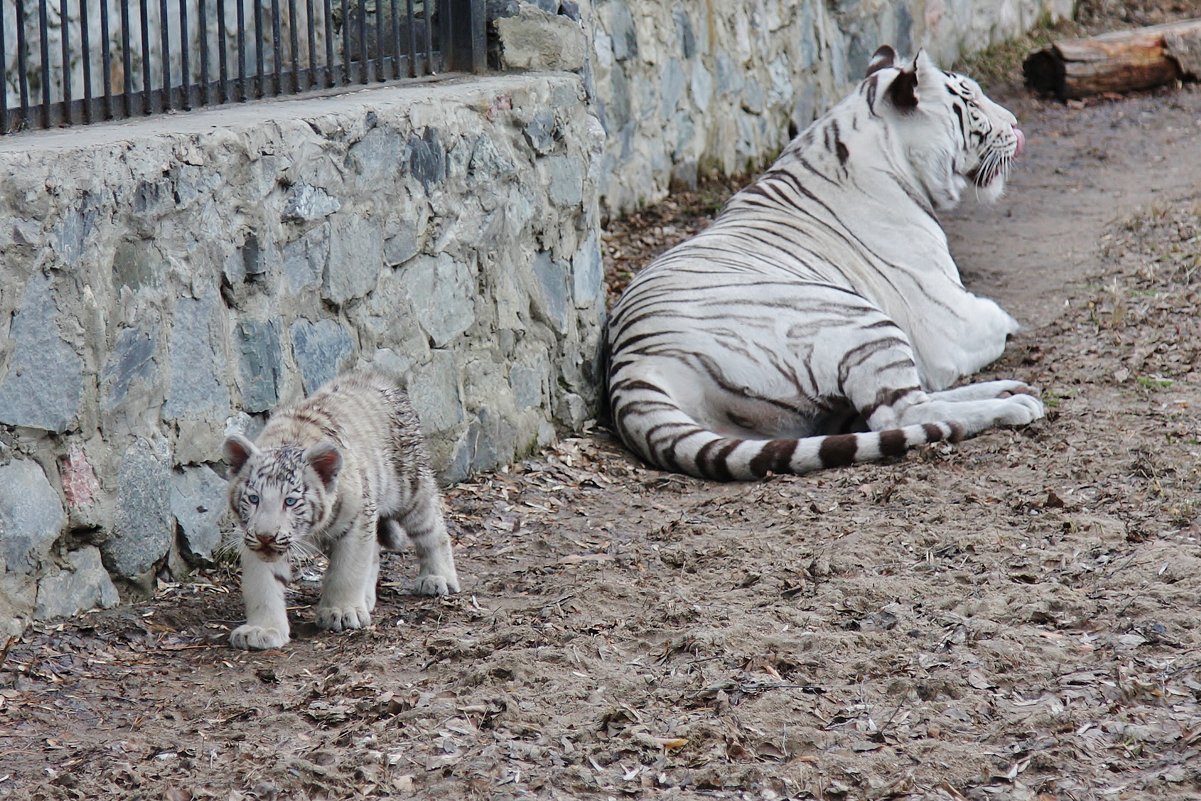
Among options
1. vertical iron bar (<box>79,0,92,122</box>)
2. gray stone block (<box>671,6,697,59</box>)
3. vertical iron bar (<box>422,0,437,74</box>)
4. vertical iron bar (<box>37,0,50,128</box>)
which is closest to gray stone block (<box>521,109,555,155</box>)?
vertical iron bar (<box>422,0,437,74</box>)


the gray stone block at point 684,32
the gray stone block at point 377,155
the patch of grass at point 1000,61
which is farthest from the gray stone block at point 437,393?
the patch of grass at point 1000,61

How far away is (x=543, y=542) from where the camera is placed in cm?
509

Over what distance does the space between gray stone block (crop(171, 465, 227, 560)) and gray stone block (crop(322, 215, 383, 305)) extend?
789mm

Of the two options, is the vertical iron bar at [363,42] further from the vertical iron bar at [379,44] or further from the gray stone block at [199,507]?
the gray stone block at [199,507]

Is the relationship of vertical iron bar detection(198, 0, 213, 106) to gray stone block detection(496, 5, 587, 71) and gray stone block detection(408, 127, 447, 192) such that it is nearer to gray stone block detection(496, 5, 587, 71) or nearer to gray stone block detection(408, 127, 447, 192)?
gray stone block detection(408, 127, 447, 192)

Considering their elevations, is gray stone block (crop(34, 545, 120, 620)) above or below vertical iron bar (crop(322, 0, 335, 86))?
below

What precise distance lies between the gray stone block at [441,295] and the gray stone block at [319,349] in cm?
38

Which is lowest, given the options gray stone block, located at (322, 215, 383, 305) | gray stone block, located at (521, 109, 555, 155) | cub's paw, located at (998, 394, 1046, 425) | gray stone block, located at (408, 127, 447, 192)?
cub's paw, located at (998, 394, 1046, 425)

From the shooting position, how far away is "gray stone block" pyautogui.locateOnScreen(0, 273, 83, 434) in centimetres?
395

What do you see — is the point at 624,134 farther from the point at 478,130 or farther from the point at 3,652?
the point at 3,652

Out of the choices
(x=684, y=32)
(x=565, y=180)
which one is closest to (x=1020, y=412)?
(x=565, y=180)

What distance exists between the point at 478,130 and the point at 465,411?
1.04m

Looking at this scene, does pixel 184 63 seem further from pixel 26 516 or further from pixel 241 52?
pixel 26 516

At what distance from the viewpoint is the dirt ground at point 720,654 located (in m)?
3.24
